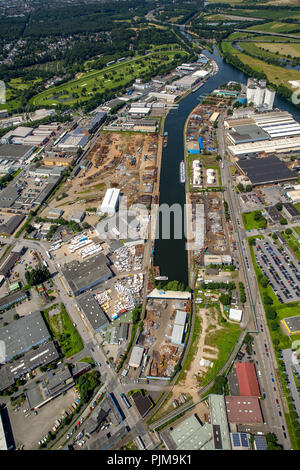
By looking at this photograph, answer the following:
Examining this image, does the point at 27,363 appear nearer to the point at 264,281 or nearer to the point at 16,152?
the point at 264,281

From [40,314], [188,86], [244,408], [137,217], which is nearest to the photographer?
[244,408]

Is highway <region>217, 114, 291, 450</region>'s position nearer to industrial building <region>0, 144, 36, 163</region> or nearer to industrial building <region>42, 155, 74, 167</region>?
industrial building <region>42, 155, 74, 167</region>

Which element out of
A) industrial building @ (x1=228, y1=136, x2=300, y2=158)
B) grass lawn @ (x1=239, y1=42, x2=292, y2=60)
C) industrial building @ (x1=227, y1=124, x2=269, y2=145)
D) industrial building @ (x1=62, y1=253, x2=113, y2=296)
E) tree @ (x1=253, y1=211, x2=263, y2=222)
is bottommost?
industrial building @ (x1=62, y1=253, x2=113, y2=296)

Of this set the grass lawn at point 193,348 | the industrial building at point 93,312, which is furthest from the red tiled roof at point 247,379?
the industrial building at point 93,312

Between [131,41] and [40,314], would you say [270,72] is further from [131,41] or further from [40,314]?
[40,314]

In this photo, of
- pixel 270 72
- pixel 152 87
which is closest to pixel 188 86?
pixel 152 87

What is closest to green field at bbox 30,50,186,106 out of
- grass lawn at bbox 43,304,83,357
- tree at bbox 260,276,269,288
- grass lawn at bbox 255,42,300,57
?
grass lawn at bbox 255,42,300,57
